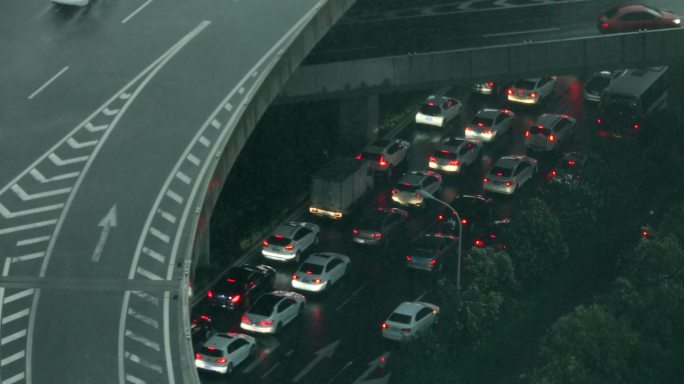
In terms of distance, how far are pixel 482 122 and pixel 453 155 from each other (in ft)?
17.8

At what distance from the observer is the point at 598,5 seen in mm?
94438

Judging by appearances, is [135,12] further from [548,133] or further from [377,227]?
[548,133]

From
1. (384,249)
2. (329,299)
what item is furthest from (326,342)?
(384,249)

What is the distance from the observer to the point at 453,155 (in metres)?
89.7

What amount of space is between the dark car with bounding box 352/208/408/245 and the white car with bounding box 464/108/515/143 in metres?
13.0

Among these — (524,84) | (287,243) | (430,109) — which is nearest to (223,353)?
(287,243)

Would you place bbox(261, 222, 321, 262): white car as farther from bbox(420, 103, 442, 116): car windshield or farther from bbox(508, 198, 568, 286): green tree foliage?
bbox(420, 103, 442, 116): car windshield

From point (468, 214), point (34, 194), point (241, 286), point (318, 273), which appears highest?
point (34, 194)

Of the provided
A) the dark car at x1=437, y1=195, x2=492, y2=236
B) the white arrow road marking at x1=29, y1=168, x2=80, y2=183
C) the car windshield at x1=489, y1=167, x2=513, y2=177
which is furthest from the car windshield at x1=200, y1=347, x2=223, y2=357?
the car windshield at x1=489, y1=167, x2=513, y2=177

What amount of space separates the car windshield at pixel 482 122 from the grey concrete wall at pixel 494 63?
708 cm

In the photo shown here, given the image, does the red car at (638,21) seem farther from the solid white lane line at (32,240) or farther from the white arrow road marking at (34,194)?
the solid white lane line at (32,240)

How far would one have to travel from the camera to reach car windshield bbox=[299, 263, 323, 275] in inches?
3046

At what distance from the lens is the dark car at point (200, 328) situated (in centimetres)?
7144

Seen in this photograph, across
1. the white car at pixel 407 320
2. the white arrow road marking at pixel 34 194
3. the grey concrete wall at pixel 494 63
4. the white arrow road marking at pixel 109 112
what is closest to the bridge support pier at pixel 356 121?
the grey concrete wall at pixel 494 63
